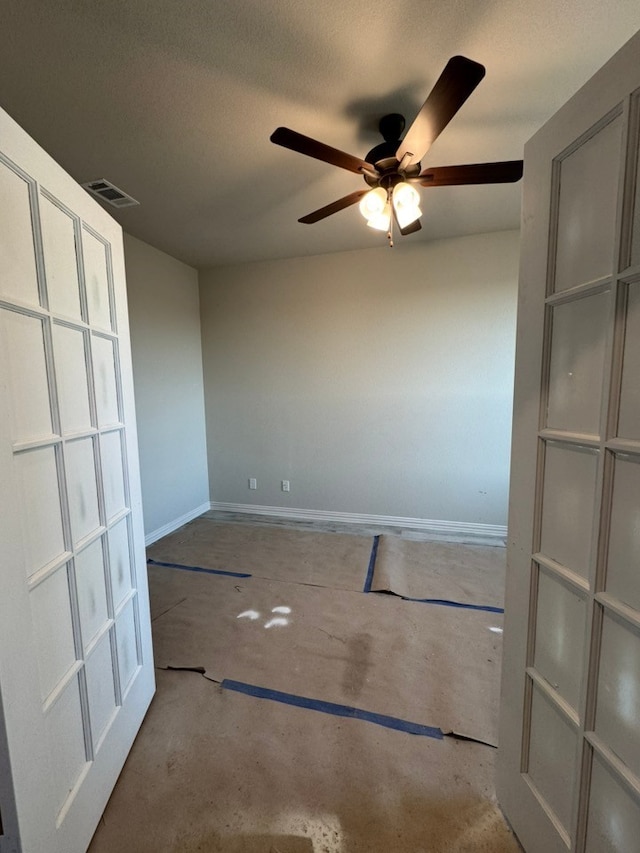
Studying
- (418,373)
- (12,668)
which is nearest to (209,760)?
(12,668)

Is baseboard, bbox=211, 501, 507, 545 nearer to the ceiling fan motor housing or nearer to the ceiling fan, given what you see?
the ceiling fan

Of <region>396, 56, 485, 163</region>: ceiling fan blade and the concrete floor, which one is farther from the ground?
<region>396, 56, 485, 163</region>: ceiling fan blade

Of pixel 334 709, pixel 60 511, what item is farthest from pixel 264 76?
pixel 334 709

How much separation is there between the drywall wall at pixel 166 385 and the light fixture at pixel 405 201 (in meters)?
2.38

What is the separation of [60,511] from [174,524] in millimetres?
2768

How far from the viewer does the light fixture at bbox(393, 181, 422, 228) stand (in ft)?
5.23

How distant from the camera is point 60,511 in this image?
956 millimetres

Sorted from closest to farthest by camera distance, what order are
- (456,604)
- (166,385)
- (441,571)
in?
(456,604), (441,571), (166,385)

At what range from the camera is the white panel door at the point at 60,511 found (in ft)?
2.49

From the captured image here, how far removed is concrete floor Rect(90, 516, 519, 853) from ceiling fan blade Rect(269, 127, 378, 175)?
7.95 feet

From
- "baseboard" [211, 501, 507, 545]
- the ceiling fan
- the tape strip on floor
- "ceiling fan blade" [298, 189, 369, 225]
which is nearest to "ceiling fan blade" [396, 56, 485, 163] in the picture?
the ceiling fan

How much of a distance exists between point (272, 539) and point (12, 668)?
8.42 ft

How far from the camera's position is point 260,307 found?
12.0 feet

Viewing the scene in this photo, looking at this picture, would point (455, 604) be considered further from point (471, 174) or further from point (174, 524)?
point (174, 524)
